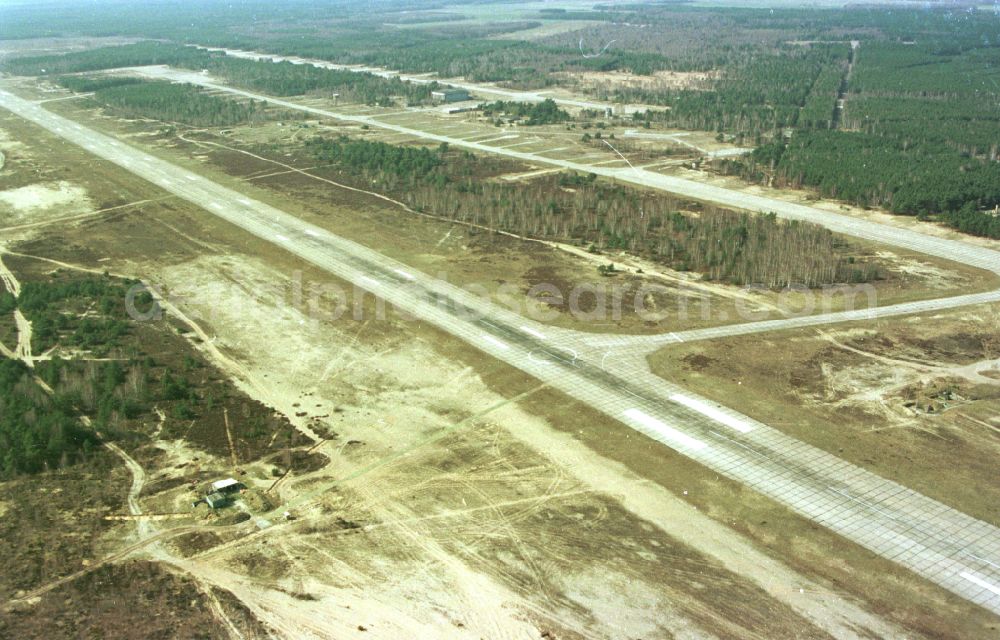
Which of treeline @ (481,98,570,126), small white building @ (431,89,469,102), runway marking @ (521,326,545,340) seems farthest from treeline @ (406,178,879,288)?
small white building @ (431,89,469,102)

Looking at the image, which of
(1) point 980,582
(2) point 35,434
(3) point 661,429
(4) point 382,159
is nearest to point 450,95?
(4) point 382,159

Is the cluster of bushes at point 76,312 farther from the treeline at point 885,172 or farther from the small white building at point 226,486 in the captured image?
the treeline at point 885,172

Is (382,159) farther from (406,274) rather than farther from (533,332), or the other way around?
(533,332)

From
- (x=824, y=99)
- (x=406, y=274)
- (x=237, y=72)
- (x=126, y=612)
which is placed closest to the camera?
(x=126, y=612)

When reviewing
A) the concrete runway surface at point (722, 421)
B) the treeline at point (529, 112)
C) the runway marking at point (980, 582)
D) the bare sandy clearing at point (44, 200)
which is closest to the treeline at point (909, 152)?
the concrete runway surface at point (722, 421)

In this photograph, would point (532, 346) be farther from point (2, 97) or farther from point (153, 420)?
point (2, 97)

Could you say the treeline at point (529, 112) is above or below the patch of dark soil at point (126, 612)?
above

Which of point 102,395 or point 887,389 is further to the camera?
point 887,389

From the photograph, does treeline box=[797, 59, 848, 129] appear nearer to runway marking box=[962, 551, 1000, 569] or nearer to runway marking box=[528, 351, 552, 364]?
runway marking box=[528, 351, 552, 364]
